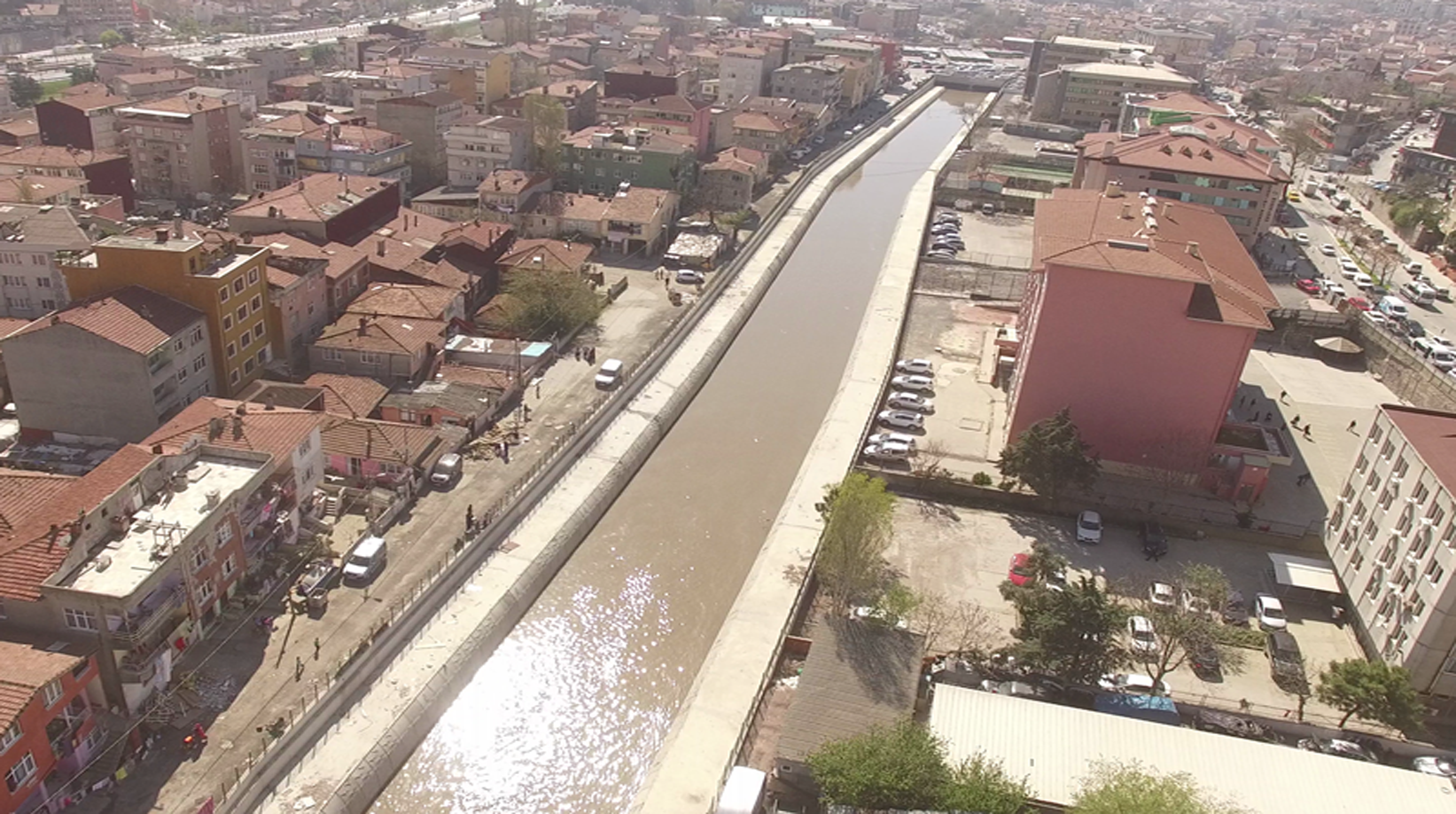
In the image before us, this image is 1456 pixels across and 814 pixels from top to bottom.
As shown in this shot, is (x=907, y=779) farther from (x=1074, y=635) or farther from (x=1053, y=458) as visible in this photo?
(x=1053, y=458)

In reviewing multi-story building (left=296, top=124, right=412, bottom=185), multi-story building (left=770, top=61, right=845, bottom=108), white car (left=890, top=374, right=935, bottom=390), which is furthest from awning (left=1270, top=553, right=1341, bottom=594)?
multi-story building (left=770, top=61, right=845, bottom=108)

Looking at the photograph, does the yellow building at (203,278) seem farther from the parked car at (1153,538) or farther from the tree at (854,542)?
the parked car at (1153,538)

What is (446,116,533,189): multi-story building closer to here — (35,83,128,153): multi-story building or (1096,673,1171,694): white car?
(35,83,128,153): multi-story building

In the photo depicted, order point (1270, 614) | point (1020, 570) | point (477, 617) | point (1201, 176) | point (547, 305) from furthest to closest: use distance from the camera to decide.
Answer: point (1201, 176)
point (547, 305)
point (1020, 570)
point (1270, 614)
point (477, 617)

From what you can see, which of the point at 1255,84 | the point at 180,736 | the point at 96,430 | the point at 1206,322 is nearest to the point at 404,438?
the point at 96,430

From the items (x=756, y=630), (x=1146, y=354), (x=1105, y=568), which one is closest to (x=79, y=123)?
(x=756, y=630)
